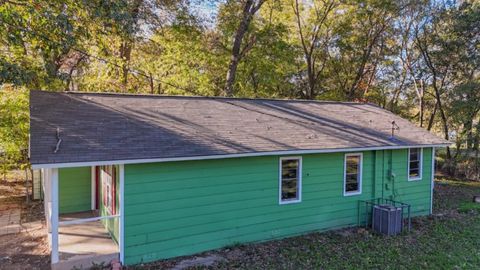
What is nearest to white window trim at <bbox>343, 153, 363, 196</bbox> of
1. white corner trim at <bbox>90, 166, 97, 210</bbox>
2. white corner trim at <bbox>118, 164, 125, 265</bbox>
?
white corner trim at <bbox>118, 164, 125, 265</bbox>

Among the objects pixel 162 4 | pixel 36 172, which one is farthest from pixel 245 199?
pixel 162 4

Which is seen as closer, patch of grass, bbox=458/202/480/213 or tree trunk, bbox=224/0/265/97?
patch of grass, bbox=458/202/480/213

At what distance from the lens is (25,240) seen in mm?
7906

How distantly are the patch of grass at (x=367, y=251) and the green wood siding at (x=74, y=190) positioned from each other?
4.01 metres

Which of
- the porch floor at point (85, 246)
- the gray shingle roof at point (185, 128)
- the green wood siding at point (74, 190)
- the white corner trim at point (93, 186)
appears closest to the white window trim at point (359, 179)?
the gray shingle roof at point (185, 128)

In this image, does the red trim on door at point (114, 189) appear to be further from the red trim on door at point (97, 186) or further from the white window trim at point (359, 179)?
the white window trim at point (359, 179)

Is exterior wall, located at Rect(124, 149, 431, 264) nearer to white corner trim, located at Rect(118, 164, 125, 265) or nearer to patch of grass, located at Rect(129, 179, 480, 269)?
white corner trim, located at Rect(118, 164, 125, 265)

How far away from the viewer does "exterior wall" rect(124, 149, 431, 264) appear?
22.2 feet

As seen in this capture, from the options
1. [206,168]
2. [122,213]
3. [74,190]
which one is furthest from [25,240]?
[206,168]

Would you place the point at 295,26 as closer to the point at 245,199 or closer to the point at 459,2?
the point at 459,2

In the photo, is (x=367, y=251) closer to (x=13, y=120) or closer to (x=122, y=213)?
(x=122, y=213)

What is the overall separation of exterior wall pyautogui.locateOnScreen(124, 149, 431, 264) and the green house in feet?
0.07

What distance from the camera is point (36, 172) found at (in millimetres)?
12219

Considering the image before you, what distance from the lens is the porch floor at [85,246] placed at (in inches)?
251
